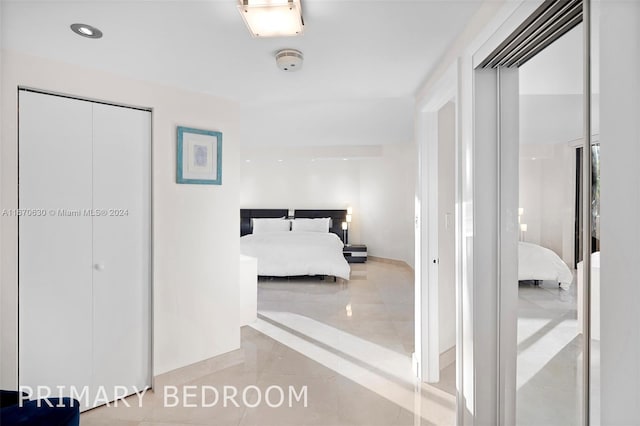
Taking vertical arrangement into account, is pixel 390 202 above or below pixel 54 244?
above

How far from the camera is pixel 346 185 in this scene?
8094mm

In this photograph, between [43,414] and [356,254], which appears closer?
[43,414]

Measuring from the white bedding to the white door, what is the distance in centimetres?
232

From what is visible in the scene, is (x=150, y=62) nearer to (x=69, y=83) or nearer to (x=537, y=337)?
(x=69, y=83)

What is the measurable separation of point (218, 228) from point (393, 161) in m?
5.08

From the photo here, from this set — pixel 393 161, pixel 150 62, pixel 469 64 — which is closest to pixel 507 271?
pixel 469 64

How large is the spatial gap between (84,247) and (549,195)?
8.36 feet

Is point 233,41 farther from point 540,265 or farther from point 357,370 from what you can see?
point 357,370

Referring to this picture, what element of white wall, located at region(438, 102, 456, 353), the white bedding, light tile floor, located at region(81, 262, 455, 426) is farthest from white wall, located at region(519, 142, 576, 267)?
light tile floor, located at region(81, 262, 455, 426)

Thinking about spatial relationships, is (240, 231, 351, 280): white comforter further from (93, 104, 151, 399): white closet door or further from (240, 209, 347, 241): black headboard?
(93, 104, 151, 399): white closet door

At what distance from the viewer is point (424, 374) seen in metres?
2.63

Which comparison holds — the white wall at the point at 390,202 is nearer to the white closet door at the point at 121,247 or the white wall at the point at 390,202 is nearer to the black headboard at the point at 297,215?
the black headboard at the point at 297,215

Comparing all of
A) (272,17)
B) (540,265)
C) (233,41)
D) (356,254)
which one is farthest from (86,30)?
(356,254)

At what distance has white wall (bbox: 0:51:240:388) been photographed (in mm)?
2035
